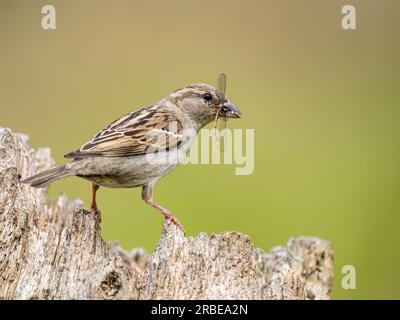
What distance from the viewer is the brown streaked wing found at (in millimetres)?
6391

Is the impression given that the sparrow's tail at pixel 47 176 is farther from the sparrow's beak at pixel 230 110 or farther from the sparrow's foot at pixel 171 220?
the sparrow's beak at pixel 230 110

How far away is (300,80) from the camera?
50.3 ft

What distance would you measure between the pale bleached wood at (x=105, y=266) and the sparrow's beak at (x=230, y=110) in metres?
1.91

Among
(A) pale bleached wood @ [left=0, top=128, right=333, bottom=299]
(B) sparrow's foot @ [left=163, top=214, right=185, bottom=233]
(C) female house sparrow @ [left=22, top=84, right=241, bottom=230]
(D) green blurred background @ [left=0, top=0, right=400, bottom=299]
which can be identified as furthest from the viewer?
(D) green blurred background @ [left=0, top=0, right=400, bottom=299]

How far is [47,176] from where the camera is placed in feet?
19.4

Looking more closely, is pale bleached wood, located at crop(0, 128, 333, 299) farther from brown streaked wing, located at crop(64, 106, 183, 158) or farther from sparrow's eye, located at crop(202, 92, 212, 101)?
sparrow's eye, located at crop(202, 92, 212, 101)

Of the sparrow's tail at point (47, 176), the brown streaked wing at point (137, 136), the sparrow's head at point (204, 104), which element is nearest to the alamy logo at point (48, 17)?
the sparrow's head at point (204, 104)

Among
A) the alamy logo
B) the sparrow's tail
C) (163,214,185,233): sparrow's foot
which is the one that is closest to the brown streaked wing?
the sparrow's tail

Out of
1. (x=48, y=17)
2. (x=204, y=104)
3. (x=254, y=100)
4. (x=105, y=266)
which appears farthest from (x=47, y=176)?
(x=48, y=17)

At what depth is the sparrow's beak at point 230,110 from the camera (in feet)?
23.7

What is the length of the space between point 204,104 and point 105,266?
2453 mm

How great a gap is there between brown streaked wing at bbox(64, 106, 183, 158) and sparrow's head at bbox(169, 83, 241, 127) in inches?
10.6

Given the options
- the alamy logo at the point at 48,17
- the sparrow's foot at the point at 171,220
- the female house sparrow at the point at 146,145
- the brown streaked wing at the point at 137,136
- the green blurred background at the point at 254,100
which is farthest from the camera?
the alamy logo at the point at 48,17
